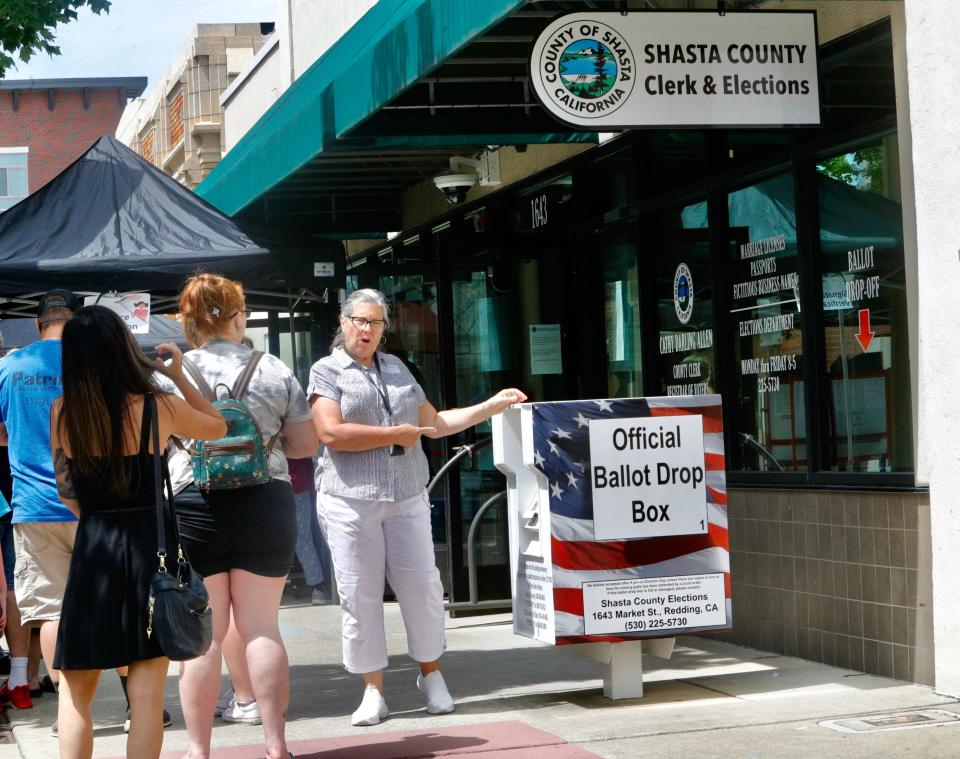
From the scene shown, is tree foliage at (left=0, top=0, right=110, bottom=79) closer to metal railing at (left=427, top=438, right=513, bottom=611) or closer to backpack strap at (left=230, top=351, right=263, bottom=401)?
metal railing at (left=427, top=438, right=513, bottom=611)

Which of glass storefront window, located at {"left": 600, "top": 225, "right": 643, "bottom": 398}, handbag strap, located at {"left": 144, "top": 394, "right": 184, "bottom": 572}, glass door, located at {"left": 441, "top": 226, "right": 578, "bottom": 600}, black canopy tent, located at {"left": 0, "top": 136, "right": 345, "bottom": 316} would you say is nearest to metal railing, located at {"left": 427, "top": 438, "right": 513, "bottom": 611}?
glass door, located at {"left": 441, "top": 226, "right": 578, "bottom": 600}

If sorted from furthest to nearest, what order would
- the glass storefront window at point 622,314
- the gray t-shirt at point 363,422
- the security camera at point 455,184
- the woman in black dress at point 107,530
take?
the security camera at point 455,184, the glass storefront window at point 622,314, the gray t-shirt at point 363,422, the woman in black dress at point 107,530

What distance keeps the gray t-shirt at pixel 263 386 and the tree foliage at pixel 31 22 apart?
5.71m


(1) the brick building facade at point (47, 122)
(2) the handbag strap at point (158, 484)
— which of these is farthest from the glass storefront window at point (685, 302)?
(1) the brick building facade at point (47, 122)

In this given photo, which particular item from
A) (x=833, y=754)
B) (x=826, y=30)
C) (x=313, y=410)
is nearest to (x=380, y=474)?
(x=313, y=410)

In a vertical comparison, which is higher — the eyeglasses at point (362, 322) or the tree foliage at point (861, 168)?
the tree foliage at point (861, 168)

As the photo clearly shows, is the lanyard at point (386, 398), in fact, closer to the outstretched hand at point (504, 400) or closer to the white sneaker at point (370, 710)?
the outstretched hand at point (504, 400)

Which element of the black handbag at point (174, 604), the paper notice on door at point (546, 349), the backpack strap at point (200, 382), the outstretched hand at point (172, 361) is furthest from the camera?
the paper notice on door at point (546, 349)

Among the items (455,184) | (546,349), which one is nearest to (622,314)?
(546,349)

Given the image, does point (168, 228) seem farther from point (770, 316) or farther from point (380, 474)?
point (770, 316)

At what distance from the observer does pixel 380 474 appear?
624 centimetres

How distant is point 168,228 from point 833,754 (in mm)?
4535

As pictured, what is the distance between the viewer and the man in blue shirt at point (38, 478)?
6.48 metres

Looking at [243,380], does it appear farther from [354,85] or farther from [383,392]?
[354,85]
